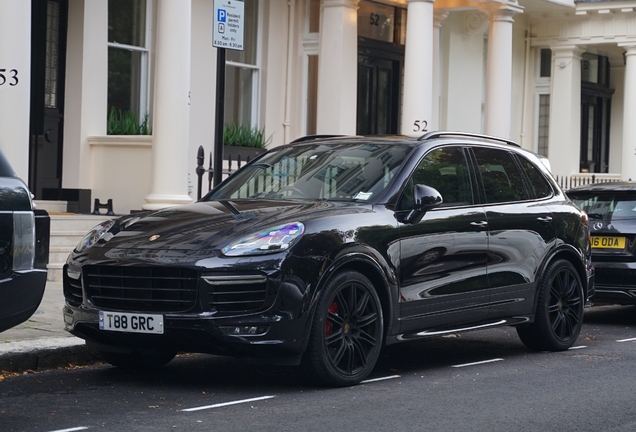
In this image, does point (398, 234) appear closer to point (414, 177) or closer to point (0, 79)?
point (414, 177)

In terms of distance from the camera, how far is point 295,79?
2028cm

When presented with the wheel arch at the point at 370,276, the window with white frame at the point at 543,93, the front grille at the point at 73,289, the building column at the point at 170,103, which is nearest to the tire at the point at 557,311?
the wheel arch at the point at 370,276

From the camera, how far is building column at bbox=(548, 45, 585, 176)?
2583cm

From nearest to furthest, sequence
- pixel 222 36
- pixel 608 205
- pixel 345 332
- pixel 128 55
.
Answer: pixel 345 332 < pixel 222 36 < pixel 608 205 < pixel 128 55

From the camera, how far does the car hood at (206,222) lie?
7137 millimetres

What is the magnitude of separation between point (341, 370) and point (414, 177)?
1.66 meters

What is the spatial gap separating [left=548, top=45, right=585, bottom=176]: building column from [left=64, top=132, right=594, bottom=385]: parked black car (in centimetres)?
1668

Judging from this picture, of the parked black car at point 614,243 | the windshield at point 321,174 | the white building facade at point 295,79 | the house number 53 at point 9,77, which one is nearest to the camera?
the windshield at point 321,174

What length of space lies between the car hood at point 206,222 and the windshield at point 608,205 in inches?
205

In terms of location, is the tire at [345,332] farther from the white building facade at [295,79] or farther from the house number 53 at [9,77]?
the house number 53 at [9,77]

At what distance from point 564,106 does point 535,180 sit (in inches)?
664

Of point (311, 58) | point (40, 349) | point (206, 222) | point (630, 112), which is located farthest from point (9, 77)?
point (630, 112)

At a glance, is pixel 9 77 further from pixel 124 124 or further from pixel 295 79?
pixel 295 79

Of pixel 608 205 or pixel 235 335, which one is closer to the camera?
pixel 235 335
